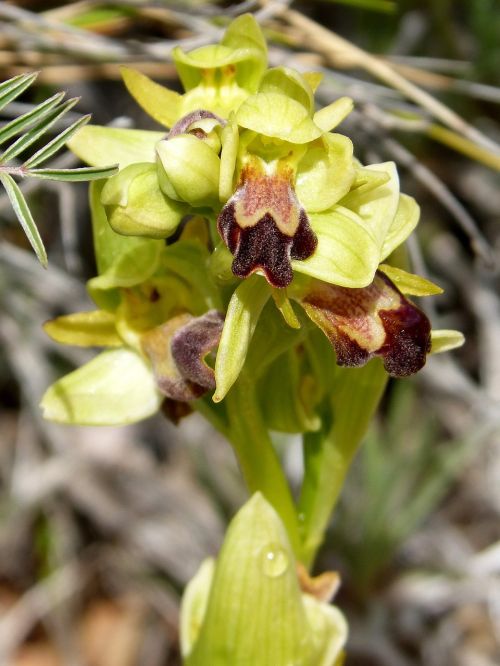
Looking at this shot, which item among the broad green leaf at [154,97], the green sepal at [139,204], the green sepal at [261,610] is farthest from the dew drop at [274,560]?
the broad green leaf at [154,97]

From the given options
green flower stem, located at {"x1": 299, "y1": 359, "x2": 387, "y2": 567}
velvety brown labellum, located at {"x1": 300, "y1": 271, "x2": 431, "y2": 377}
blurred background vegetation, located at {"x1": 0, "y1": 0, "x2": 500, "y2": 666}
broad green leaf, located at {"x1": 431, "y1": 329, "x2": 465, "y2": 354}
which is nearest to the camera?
velvety brown labellum, located at {"x1": 300, "y1": 271, "x2": 431, "y2": 377}

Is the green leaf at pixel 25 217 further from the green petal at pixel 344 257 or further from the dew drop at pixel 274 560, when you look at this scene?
the dew drop at pixel 274 560

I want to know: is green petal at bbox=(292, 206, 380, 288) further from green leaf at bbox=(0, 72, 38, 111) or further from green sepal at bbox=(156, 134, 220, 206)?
green leaf at bbox=(0, 72, 38, 111)

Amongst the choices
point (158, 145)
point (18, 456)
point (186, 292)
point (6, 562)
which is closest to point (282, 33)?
point (186, 292)

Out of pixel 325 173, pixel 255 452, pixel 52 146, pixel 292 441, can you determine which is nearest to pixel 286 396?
pixel 255 452

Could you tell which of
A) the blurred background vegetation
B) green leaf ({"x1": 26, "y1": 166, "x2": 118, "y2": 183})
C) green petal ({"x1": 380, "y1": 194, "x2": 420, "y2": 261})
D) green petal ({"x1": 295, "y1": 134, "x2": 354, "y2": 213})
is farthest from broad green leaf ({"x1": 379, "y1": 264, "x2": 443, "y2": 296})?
the blurred background vegetation

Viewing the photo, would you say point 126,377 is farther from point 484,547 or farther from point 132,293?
point 484,547
